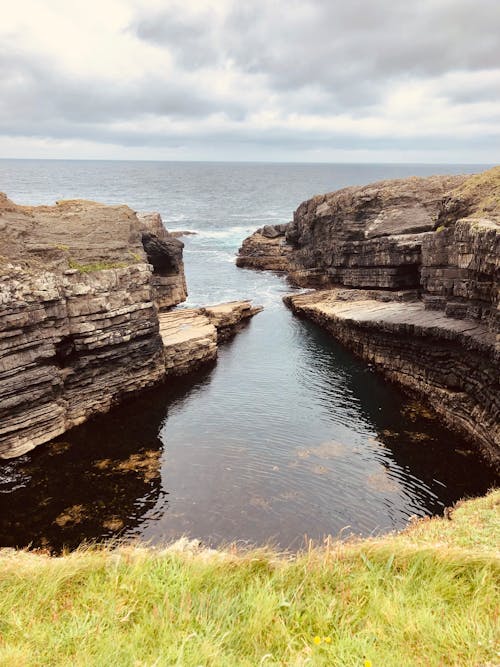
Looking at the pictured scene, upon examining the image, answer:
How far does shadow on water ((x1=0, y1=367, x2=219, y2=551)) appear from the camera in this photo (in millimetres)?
20219

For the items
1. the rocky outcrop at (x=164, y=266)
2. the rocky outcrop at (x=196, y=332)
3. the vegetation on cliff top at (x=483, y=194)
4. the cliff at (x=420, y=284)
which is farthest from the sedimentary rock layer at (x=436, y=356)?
the rocky outcrop at (x=164, y=266)

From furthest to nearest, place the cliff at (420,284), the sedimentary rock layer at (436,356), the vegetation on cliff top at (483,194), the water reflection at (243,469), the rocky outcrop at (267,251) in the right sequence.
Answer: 1. the rocky outcrop at (267,251)
2. the vegetation on cliff top at (483,194)
3. the cliff at (420,284)
4. the sedimentary rock layer at (436,356)
5. the water reflection at (243,469)

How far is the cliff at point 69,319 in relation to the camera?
82.8 feet

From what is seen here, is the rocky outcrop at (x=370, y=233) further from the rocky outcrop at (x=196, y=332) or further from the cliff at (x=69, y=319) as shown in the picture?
the cliff at (x=69, y=319)

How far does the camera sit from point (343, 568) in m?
8.96

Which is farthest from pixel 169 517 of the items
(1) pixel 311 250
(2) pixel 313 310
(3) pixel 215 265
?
(3) pixel 215 265

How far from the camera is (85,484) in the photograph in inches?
917

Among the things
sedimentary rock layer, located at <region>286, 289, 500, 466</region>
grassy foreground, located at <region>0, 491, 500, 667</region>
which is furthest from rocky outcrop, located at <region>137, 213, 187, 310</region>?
grassy foreground, located at <region>0, 491, 500, 667</region>

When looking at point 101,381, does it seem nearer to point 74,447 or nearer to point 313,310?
point 74,447

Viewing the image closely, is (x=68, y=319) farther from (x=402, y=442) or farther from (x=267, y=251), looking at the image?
(x=267, y=251)

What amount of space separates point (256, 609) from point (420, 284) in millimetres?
43006

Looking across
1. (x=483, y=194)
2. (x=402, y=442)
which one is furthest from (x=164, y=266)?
(x=402, y=442)

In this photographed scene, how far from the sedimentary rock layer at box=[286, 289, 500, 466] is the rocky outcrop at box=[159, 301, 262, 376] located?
9.56 meters

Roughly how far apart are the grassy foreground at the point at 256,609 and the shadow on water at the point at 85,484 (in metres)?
9.69
